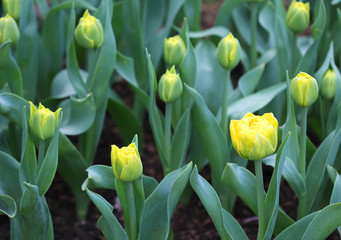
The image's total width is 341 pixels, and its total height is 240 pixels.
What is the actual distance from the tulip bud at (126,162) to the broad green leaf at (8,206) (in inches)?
11.2

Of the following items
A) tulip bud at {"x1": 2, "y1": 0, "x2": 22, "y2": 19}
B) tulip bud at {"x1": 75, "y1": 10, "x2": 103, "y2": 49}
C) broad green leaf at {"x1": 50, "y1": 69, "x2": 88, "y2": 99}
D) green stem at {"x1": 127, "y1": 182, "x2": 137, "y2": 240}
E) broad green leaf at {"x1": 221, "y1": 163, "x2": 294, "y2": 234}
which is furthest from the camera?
broad green leaf at {"x1": 50, "y1": 69, "x2": 88, "y2": 99}

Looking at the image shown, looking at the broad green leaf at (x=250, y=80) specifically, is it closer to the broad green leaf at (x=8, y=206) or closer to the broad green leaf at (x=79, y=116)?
the broad green leaf at (x=79, y=116)

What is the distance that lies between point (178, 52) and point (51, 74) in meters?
0.57

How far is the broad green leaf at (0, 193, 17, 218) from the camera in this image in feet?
3.99

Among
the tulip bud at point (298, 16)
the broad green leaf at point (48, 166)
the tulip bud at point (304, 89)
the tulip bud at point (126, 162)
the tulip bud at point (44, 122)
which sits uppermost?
the tulip bud at point (298, 16)

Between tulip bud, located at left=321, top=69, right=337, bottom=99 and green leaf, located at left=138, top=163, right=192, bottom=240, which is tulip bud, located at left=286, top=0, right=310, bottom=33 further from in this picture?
green leaf, located at left=138, top=163, right=192, bottom=240

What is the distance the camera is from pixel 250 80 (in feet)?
5.14

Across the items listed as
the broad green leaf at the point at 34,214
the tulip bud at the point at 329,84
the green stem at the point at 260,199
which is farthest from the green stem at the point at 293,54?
the broad green leaf at the point at 34,214

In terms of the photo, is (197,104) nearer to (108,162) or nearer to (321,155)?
(321,155)

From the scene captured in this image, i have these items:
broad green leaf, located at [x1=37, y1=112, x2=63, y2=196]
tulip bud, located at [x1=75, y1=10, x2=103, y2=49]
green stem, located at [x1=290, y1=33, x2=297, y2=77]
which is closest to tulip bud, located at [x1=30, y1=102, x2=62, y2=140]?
broad green leaf, located at [x1=37, y1=112, x2=63, y2=196]

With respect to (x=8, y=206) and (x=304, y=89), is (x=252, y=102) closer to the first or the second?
(x=304, y=89)

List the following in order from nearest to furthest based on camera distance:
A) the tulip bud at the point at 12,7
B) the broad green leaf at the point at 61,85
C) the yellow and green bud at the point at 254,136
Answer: the yellow and green bud at the point at 254,136 < the tulip bud at the point at 12,7 < the broad green leaf at the point at 61,85

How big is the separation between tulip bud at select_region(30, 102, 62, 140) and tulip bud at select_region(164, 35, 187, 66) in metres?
0.36

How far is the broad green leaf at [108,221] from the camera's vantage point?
1109 millimetres
